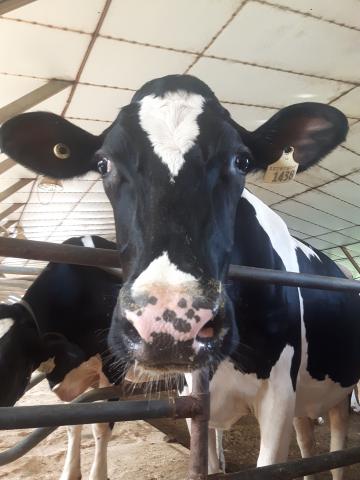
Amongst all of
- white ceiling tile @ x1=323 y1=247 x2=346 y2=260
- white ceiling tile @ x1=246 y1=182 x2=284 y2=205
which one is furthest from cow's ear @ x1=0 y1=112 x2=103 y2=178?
white ceiling tile @ x1=323 y1=247 x2=346 y2=260

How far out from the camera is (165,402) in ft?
3.92

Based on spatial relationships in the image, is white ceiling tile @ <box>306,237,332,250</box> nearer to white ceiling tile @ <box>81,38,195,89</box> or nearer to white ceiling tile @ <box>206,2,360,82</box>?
white ceiling tile @ <box>206,2,360,82</box>

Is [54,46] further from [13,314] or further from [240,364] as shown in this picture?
[240,364]

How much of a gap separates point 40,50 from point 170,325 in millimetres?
2986

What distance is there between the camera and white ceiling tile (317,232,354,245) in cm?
1012

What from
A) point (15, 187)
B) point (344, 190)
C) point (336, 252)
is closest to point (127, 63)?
point (15, 187)

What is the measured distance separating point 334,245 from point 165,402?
1077 centimetres

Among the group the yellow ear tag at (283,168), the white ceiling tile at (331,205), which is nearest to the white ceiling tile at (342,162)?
the white ceiling tile at (331,205)

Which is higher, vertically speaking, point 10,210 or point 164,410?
point 10,210

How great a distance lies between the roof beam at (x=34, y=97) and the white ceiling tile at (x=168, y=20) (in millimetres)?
818

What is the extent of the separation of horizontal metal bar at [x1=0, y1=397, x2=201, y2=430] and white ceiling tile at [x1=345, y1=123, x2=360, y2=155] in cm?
458

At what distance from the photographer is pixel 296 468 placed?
1.34 m

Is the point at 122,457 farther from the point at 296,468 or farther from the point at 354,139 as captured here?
the point at 354,139

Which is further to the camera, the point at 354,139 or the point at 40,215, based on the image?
the point at 40,215
